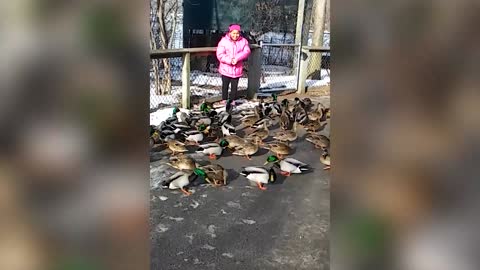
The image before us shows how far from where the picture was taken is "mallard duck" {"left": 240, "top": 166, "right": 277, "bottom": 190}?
540 cm

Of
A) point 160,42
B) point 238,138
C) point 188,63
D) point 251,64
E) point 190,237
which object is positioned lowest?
point 190,237

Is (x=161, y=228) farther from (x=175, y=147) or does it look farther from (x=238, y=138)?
(x=238, y=138)

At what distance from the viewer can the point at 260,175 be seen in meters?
5.42

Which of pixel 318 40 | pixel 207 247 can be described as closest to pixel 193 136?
pixel 207 247

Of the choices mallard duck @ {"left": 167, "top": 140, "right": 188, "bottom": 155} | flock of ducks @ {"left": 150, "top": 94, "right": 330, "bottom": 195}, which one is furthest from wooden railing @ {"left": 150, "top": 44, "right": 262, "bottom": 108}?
mallard duck @ {"left": 167, "top": 140, "right": 188, "bottom": 155}

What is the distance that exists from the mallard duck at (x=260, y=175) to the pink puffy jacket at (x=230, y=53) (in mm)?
4796

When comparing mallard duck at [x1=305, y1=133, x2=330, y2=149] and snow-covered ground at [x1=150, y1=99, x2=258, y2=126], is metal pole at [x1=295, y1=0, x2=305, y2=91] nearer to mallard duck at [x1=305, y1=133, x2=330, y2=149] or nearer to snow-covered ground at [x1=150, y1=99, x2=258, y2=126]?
snow-covered ground at [x1=150, y1=99, x2=258, y2=126]

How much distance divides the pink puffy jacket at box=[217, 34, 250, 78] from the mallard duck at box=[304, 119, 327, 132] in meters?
2.45

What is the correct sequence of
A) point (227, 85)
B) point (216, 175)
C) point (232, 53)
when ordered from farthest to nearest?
1. point (227, 85)
2. point (232, 53)
3. point (216, 175)

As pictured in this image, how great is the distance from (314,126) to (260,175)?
290cm
